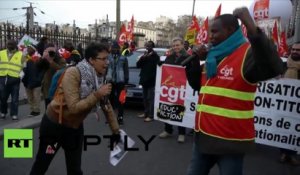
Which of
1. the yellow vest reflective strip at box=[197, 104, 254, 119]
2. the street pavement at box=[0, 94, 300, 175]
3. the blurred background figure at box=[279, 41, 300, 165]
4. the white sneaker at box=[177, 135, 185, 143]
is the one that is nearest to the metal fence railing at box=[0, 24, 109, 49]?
the white sneaker at box=[177, 135, 185, 143]

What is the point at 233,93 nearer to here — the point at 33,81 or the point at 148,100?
the point at 148,100

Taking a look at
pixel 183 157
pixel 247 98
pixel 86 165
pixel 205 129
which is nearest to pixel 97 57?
pixel 205 129

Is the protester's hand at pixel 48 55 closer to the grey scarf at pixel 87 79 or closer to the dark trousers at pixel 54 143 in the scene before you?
the dark trousers at pixel 54 143

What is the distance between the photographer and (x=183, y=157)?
6273 mm

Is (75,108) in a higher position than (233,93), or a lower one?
lower

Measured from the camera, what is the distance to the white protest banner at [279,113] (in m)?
6.05

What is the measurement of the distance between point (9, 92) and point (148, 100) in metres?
3.27

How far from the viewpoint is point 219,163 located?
3004 millimetres

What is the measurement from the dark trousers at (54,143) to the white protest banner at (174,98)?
3.80 metres

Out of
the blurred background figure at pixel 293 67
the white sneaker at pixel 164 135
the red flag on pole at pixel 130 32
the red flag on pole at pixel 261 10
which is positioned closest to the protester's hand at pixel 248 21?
the blurred background figure at pixel 293 67

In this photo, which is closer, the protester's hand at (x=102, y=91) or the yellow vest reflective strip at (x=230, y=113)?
the yellow vest reflective strip at (x=230, y=113)

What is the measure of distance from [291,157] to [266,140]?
47 cm

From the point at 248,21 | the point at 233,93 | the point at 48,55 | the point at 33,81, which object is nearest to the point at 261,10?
the point at 33,81

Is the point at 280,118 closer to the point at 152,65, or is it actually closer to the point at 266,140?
the point at 266,140
